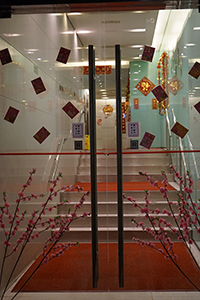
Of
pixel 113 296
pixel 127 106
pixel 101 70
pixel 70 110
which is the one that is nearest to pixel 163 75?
pixel 127 106

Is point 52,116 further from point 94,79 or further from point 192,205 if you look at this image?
point 192,205

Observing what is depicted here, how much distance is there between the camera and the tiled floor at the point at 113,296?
261 cm

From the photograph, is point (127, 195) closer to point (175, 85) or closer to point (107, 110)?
point (107, 110)

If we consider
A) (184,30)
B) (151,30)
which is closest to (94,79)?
→ (151,30)

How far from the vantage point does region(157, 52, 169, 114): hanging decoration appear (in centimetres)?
274

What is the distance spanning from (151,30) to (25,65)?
113 cm

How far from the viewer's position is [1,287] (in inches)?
105

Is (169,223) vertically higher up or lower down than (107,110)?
lower down

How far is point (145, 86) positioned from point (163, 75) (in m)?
0.18

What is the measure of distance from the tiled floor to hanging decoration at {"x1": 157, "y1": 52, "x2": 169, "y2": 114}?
4.99ft

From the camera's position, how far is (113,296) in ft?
8.64

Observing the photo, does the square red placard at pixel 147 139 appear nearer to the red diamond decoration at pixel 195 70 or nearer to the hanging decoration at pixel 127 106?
the hanging decoration at pixel 127 106

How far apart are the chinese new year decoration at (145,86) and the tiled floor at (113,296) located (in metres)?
1.68

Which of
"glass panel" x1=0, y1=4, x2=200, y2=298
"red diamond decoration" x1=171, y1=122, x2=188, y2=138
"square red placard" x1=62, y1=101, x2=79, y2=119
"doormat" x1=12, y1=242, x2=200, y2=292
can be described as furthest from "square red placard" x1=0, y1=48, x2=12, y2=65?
"doormat" x1=12, y1=242, x2=200, y2=292
